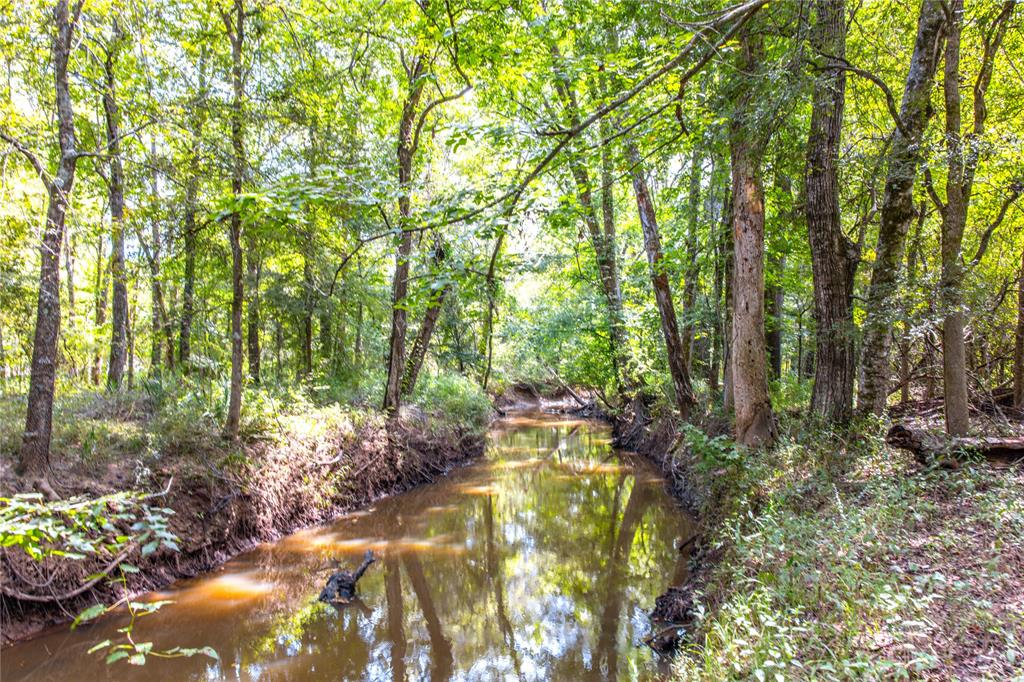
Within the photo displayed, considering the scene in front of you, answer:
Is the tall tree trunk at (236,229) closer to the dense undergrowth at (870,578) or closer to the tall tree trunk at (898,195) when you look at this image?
the dense undergrowth at (870,578)

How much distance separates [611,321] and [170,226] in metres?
10.4

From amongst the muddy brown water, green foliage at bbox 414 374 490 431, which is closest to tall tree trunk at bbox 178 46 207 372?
the muddy brown water

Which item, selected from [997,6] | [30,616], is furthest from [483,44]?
[30,616]

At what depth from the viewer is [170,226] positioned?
273 inches

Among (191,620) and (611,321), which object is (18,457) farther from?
(611,321)

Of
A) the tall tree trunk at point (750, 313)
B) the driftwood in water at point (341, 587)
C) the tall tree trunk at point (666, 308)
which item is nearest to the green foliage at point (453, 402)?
the tall tree trunk at point (666, 308)

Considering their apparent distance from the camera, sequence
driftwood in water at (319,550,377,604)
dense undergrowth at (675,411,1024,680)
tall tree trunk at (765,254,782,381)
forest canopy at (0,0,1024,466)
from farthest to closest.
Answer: tall tree trunk at (765,254,782,381) < driftwood in water at (319,550,377,604) < forest canopy at (0,0,1024,466) < dense undergrowth at (675,411,1024,680)

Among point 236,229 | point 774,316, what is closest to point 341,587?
point 236,229

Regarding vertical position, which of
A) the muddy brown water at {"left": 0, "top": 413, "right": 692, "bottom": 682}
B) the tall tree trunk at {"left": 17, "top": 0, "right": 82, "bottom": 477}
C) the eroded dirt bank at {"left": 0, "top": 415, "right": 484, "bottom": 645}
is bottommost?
the muddy brown water at {"left": 0, "top": 413, "right": 692, "bottom": 682}

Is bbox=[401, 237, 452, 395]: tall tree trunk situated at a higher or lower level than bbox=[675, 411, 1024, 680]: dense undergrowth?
higher

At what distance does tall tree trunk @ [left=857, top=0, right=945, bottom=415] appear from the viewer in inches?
224

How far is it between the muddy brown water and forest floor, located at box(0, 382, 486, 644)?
11.9 inches

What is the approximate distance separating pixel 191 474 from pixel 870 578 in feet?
24.8

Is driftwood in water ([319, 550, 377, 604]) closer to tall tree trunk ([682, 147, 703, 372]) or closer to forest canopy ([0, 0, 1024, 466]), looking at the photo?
forest canopy ([0, 0, 1024, 466])
